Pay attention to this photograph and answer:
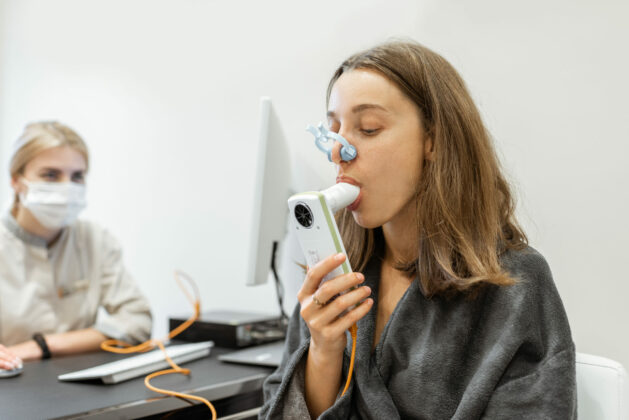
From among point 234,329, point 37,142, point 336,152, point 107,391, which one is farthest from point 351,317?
point 37,142

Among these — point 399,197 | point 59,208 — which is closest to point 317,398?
point 399,197

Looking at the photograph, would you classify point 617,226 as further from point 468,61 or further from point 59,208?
point 59,208

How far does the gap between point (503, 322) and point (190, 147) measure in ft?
5.38

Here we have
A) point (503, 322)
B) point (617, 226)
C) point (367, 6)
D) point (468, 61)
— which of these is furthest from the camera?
point (367, 6)

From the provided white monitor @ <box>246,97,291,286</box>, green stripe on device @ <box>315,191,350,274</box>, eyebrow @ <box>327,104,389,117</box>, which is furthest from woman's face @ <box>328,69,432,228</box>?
white monitor @ <box>246,97,291,286</box>

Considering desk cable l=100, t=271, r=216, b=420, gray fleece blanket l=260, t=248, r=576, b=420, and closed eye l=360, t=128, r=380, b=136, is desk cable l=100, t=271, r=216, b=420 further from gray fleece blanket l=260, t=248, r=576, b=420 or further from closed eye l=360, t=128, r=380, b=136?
closed eye l=360, t=128, r=380, b=136

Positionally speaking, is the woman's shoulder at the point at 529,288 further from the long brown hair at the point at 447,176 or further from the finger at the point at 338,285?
the finger at the point at 338,285

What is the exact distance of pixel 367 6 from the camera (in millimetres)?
1776

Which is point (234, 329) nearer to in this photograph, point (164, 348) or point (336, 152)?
point (164, 348)

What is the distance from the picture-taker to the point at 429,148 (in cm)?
104

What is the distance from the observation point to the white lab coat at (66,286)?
5.91ft

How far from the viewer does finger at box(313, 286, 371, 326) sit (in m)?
Answer: 0.92

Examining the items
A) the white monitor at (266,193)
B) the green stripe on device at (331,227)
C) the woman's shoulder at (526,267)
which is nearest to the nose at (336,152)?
the green stripe on device at (331,227)

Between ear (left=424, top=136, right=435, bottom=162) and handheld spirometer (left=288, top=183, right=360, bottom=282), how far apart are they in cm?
18
